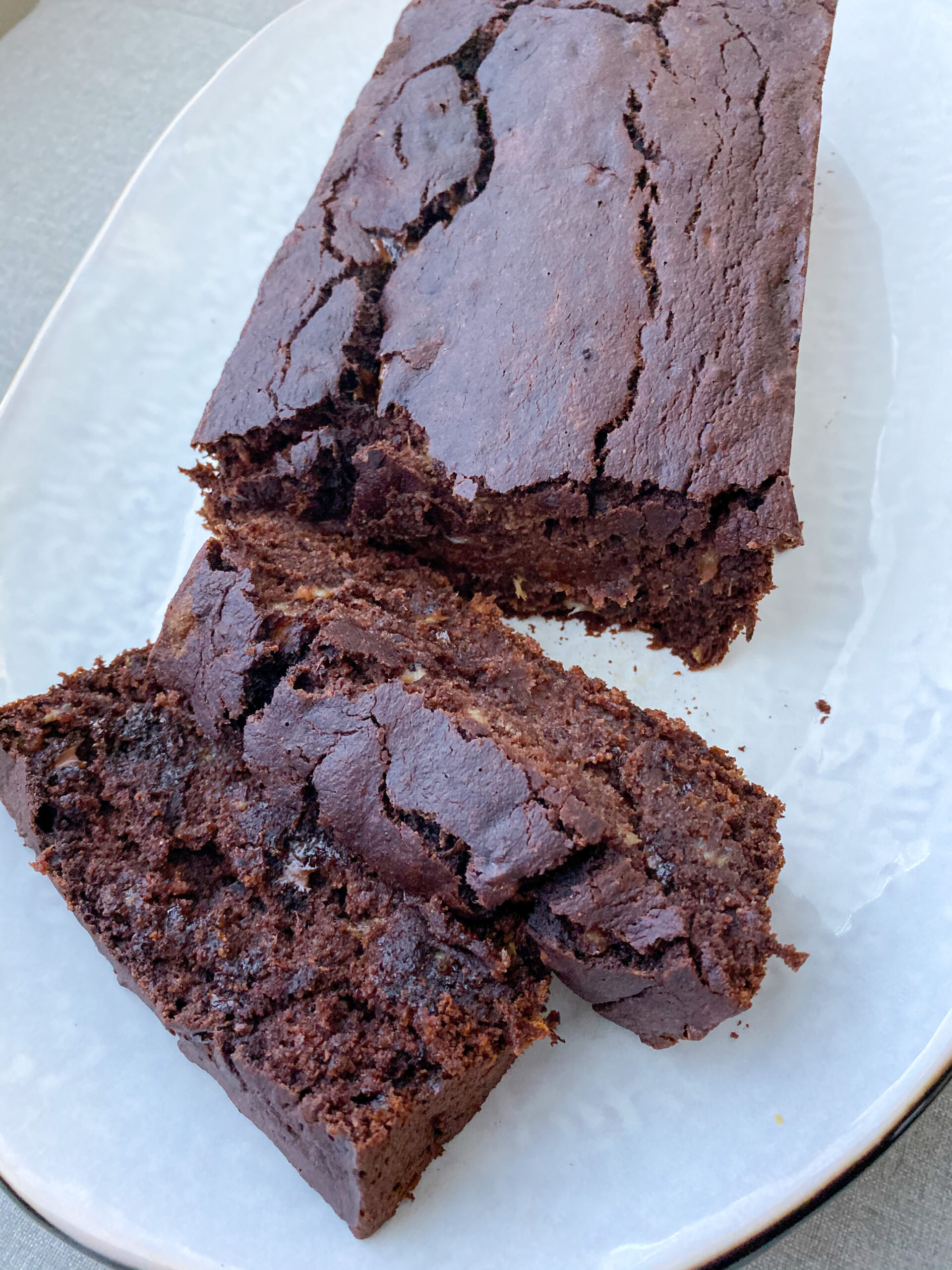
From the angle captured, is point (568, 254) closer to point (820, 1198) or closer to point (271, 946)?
point (271, 946)

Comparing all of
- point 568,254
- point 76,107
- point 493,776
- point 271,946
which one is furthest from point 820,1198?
point 76,107

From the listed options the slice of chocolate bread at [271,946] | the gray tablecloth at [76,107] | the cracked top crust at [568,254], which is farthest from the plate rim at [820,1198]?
the gray tablecloth at [76,107]

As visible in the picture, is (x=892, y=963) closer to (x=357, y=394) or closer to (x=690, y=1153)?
(x=690, y=1153)

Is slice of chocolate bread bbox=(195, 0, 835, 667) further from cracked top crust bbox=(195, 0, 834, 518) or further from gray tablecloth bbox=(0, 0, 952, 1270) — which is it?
gray tablecloth bbox=(0, 0, 952, 1270)

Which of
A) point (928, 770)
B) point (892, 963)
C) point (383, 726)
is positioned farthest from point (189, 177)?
point (892, 963)

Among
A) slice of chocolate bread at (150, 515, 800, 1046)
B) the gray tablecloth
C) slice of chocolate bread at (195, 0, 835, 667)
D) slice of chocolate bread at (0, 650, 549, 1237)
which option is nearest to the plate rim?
slice of chocolate bread at (150, 515, 800, 1046)

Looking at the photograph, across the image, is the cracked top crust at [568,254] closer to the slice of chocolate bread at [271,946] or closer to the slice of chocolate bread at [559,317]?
the slice of chocolate bread at [559,317]

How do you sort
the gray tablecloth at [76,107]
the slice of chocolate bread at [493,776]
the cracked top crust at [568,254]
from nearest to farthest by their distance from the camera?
the slice of chocolate bread at [493,776], the cracked top crust at [568,254], the gray tablecloth at [76,107]
